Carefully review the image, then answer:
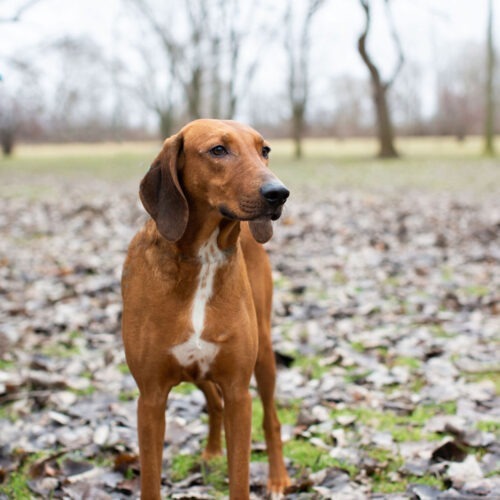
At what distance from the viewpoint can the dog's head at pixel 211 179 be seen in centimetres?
242

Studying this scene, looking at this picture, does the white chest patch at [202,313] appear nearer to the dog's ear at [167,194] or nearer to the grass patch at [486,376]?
the dog's ear at [167,194]

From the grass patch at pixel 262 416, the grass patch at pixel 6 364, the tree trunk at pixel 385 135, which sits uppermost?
the tree trunk at pixel 385 135

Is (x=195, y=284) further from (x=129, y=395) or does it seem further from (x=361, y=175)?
(x=361, y=175)

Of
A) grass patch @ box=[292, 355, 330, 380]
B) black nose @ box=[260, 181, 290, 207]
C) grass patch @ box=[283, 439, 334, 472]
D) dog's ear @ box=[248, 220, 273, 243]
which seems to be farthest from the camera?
grass patch @ box=[292, 355, 330, 380]

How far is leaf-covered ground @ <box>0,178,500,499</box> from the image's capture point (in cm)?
339

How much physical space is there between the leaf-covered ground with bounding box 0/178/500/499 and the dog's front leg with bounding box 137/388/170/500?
42 centimetres

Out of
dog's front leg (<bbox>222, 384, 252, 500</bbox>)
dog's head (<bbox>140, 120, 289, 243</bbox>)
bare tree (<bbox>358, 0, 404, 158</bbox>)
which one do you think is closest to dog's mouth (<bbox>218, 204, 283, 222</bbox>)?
dog's head (<bbox>140, 120, 289, 243</bbox>)

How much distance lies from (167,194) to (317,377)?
247 cm

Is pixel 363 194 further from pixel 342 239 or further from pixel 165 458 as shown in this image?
pixel 165 458

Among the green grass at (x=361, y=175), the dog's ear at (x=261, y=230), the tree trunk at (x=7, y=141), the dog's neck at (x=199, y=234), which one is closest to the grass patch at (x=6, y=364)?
the dog's neck at (x=199, y=234)

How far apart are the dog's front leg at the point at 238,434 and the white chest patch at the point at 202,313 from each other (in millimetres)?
179

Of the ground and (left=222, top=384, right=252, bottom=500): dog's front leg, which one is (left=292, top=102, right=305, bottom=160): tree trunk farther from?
(left=222, top=384, right=252, bottom=500): dog's front leg

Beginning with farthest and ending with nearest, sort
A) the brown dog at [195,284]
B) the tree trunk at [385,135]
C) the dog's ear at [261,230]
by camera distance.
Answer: the tree trunk at [385,135]
the dog's ear at [261,230]
the brown dog at [195,284]

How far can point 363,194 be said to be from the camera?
14.8 m
